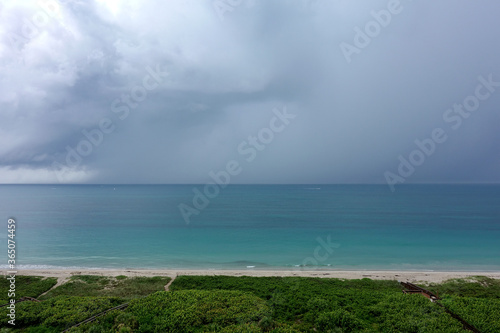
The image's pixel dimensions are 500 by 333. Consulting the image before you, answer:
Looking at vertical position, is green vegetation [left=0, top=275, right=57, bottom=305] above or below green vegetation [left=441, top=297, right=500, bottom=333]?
above

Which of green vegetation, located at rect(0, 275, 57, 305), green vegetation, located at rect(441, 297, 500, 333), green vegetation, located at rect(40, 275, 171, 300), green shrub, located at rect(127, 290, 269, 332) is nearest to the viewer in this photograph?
green vegetation, located at rect(441, 297, 500, 333)

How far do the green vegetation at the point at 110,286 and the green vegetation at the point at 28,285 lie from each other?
1.13m

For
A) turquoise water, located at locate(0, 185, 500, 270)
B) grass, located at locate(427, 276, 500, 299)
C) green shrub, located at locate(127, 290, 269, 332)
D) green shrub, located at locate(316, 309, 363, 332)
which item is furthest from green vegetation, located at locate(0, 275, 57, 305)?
grass, located at locate(427, 276, 500, 299)

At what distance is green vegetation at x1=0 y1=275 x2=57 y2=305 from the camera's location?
70.2ft

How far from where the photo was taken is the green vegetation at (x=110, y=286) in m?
21.9

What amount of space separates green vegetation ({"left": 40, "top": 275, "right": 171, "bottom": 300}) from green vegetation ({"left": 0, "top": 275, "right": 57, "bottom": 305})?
113cm

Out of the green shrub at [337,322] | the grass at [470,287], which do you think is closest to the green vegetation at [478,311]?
the grass at [470,287]

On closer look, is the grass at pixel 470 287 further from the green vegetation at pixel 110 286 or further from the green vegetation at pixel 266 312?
the green vegetation at pixel 110 286

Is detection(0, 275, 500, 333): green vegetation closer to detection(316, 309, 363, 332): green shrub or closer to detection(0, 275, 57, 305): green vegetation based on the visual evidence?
detection(316, 309, 363, 332): green shrub

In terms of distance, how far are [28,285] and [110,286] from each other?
7115 millimetres

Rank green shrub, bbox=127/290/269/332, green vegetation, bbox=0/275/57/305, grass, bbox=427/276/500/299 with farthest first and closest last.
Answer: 1. green vegetation, bbox=0/275/57/305
2. grass, bbox=427/276/500/299
3. green shrub, bbox=127/290/269/332

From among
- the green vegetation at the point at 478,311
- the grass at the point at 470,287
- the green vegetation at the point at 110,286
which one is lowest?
the grass at the point at 470,287

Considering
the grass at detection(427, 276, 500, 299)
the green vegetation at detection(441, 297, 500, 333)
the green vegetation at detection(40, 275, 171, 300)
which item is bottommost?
the grass at detection(427, 276, 500, 299)

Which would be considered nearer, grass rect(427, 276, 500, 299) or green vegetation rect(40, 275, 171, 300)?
grass rect(427, 276, 500, 299)
